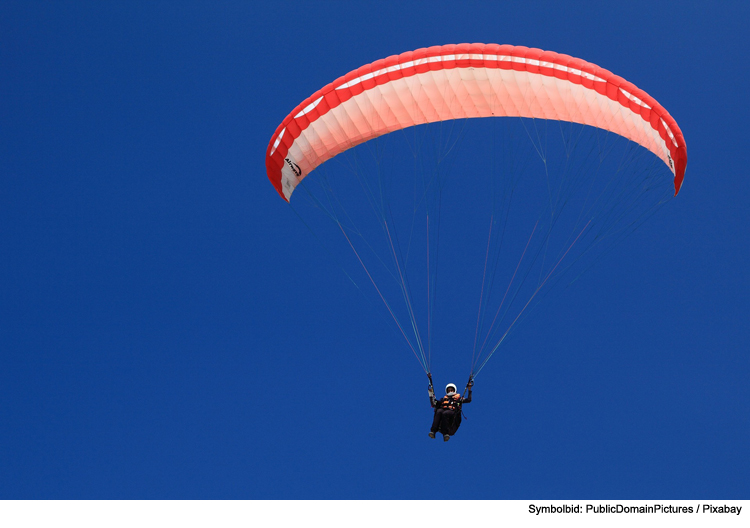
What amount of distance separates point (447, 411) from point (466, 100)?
5.90 meters

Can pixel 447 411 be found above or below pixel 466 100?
below

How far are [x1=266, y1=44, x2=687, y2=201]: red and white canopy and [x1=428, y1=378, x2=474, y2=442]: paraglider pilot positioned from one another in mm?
5279

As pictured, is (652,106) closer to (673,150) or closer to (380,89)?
(673,150)

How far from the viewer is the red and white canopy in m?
14.7

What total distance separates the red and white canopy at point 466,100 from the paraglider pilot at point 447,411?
528 cm

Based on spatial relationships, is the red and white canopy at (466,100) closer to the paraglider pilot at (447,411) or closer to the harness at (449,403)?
the paraglider pilot at (447,411)

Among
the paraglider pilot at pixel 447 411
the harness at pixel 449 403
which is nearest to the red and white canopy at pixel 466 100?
the paraglider pilot at pixel 447 411

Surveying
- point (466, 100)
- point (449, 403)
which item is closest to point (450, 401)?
point (449, 403)

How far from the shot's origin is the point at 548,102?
50.6 feet

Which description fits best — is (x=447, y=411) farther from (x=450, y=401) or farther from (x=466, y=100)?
(x=466, y=100)

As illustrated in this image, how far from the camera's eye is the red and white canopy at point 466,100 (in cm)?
1467

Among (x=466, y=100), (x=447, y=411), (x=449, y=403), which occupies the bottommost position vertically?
(x=447, y=411)

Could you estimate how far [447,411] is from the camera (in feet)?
48.4
